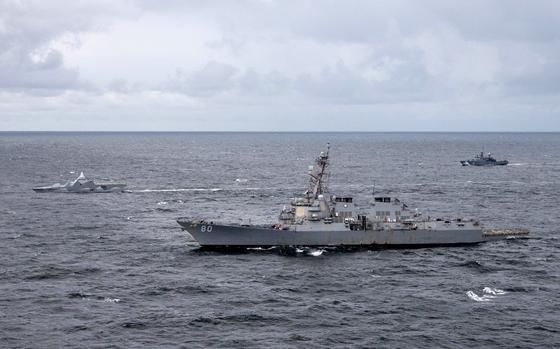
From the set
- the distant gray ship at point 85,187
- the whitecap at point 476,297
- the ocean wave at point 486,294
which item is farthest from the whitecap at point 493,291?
the distant gray ship at point 85,187

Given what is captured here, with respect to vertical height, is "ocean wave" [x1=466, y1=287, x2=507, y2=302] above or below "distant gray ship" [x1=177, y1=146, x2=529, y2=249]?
below

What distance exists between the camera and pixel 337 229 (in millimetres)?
79938

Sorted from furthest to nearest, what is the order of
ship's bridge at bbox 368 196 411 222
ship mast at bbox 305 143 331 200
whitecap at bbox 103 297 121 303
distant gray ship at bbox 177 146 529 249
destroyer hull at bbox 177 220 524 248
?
1. ship's bridge at bbox 368 196 411 222
2. ship mast at bbox 305 143 331 200
3. distant gray ship at bbox 177 146 529 249
4. destroyer hull at bbox 177 220 524 248
5. whitecap at bbox 103 297 121 303

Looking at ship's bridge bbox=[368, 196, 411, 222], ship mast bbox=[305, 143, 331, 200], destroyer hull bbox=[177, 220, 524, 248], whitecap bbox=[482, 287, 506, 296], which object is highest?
ship mast bbox=[305, 143, 331, 200]

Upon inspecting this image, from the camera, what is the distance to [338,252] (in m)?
78.0

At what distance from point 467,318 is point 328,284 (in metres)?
15.6

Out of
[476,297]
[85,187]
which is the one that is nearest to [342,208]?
[476,297]

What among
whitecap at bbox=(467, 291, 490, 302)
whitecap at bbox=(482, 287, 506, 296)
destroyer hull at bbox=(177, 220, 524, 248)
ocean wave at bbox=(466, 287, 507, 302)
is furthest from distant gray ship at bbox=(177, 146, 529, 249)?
whitecap at bbox=(467, 291, 490, 302)

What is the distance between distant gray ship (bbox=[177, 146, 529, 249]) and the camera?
7869 centimetres

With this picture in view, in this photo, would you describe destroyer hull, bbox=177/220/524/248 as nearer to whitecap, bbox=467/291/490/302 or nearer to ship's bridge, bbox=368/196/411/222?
ship's bridge, bbox=368/196/411/222

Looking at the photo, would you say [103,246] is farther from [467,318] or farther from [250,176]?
[250,176]

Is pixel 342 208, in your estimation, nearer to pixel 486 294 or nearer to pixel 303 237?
pixel 303 237

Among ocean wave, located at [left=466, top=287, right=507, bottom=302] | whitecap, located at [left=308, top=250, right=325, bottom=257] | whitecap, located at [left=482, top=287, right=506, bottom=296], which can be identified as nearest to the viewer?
ocean wave, located at [left=466, top=287, right=507, bottom=302]

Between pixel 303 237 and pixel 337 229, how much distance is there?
14.9 ft
